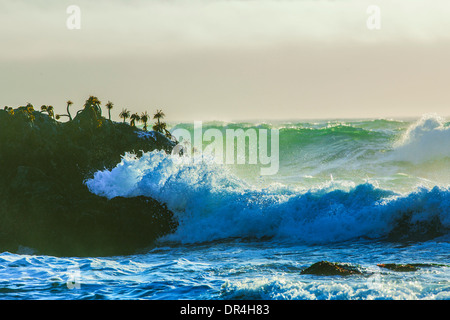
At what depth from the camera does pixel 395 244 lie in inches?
651

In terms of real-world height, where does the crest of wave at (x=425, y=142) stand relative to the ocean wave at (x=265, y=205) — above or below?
above

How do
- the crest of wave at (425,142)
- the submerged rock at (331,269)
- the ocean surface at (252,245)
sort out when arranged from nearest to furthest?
the ocean surface at (252,245), the submerged rock at (331,269), the crest of wave at (425,142)

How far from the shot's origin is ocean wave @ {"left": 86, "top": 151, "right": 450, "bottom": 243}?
18156 millimetres

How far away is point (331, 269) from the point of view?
1243 cm

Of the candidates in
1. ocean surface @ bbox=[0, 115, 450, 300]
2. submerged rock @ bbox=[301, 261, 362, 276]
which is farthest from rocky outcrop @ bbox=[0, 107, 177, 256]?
submerged rock @ bbox=[301, 261, 362, 276]

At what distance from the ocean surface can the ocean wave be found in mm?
37

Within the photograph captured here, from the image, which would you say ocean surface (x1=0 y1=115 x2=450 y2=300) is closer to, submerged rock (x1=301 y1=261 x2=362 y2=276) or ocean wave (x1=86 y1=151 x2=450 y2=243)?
ocean wave (x1=86 y1=151 x2=450 y2=243)

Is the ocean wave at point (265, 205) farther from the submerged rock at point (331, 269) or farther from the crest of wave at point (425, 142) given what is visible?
the crest of wave at point (425, 142)

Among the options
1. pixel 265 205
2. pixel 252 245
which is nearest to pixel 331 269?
pixel 252 245

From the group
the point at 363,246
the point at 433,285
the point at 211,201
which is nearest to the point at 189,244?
the point at 211,201

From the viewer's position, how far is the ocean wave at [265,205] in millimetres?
18156

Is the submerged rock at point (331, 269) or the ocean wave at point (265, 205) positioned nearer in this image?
the submerged rock at point (331, 269)

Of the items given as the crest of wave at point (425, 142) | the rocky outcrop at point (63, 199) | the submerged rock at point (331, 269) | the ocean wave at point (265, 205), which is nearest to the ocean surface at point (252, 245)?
the ocean wave at point (265, 205)

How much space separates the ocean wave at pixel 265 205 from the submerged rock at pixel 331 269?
5.06 m
